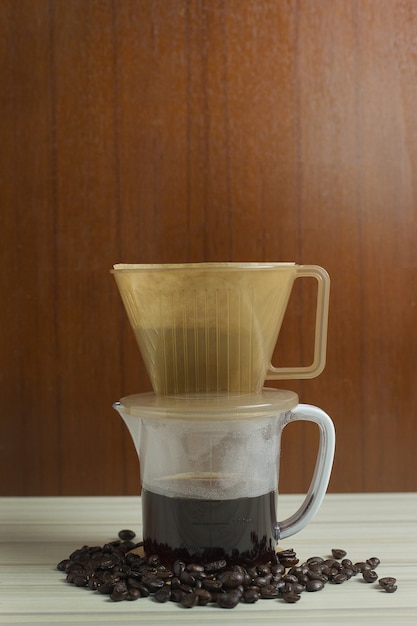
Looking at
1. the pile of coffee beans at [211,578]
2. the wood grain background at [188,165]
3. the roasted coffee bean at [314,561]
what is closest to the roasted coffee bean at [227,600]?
the pile of coffee beans at [211,578]

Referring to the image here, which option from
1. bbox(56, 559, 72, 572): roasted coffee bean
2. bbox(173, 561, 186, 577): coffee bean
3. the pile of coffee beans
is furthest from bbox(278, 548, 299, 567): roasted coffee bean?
bbox(56, 559, 72, 572): roasted coffee bean

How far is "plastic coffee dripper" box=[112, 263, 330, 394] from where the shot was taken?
2.75ft

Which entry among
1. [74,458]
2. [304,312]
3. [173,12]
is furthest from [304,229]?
[74,458]

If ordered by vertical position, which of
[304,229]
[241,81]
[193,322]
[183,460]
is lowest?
[183,460]

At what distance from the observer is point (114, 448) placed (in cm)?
115

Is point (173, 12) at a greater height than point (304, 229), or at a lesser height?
greater

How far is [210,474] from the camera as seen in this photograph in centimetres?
85

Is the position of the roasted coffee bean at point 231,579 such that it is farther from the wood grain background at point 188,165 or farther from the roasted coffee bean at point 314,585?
the wood grain background at point 188,165

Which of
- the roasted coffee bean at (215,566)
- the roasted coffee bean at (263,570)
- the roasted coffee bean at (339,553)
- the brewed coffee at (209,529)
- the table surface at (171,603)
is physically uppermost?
the brewed coffee at (209,529)

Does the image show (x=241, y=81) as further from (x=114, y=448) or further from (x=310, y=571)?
(x=310, y=571)

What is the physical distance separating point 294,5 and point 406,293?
1.33 feet

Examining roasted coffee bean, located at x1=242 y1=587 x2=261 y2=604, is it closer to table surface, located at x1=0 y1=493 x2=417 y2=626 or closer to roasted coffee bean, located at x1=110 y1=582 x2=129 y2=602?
table surface, located at x1=0 y1=493 x2=417 y2=626

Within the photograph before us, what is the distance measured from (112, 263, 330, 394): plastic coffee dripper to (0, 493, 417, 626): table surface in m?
0.21

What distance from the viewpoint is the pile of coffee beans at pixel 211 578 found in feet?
2.58
